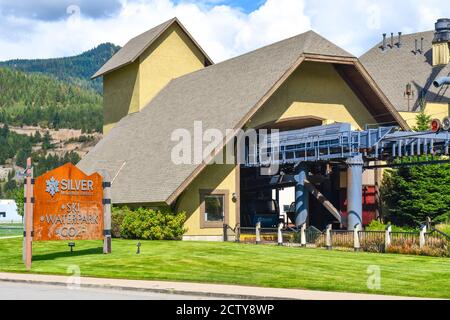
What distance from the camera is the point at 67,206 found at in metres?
31.1

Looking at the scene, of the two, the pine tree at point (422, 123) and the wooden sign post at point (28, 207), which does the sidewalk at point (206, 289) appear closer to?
the wooden sign post at point (28, 207)

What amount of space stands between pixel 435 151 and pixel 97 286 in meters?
23.9

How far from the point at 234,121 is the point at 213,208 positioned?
5.71 meters

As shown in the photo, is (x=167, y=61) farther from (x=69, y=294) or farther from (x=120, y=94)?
(x=69, y=294)

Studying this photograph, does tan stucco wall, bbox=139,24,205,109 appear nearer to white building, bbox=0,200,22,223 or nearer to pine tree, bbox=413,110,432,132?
pine tree, bbox=413,110,432,132

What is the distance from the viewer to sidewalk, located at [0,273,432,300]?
62.7 feet

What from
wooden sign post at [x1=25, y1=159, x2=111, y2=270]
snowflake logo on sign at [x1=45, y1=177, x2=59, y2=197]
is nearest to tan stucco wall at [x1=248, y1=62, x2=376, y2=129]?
wooden sign post at [x1=25, y1=159, x2=111, y2=270]

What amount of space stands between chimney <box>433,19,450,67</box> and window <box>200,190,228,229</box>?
3946 cm

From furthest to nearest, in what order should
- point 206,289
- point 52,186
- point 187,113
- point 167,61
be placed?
point 167,61
point 187,113
point 52,186
point 206,289

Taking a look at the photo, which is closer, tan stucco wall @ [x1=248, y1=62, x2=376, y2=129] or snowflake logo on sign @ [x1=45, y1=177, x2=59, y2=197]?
snowflake logo on sign @ [x1=45, y1=177, x2=59, y2=197]

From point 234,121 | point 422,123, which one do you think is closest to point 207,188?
point 234,121

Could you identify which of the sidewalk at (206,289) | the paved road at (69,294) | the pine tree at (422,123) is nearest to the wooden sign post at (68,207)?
the sidewalk at (206,289)

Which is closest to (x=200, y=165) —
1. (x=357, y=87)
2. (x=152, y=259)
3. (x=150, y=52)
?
(x=152, y=259)
